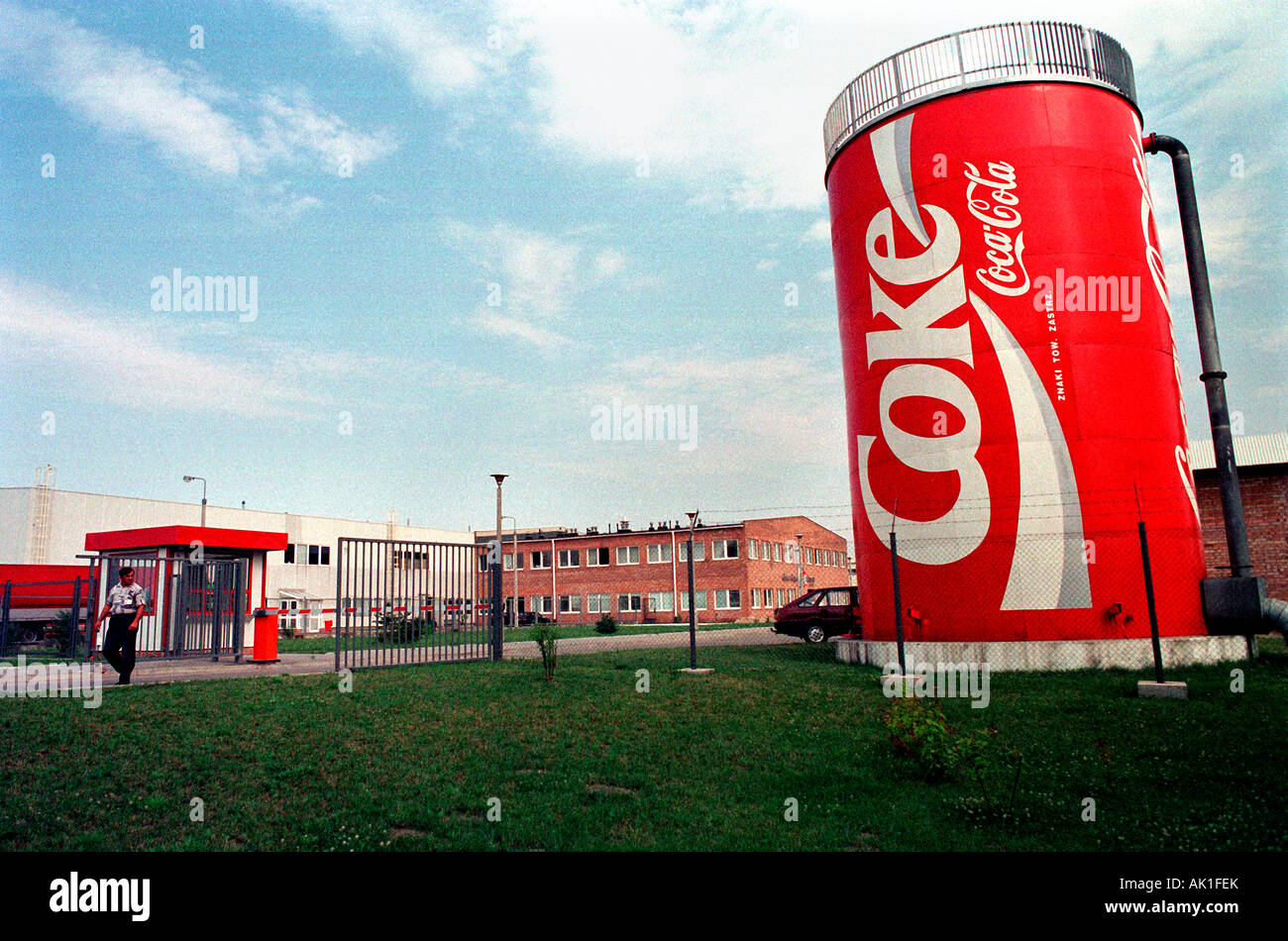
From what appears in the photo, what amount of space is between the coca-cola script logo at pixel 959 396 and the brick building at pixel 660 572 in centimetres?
3896

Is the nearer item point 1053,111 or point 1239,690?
point 1239,690

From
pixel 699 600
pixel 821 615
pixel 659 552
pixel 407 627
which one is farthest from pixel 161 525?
pixel 821 615

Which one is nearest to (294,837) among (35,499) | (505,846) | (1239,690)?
(505,846)

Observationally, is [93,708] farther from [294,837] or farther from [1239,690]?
[1239,690]

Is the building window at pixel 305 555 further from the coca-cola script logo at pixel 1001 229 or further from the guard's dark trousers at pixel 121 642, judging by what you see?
the coca-cola script logo at pixel 1001 229

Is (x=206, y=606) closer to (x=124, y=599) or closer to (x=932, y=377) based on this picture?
(x=124, y=599)

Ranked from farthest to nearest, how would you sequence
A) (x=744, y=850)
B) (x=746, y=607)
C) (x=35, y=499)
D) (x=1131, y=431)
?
(x=746, y=607), (x=35, y=499), (x=1131, y=431), (x=744, y=850)

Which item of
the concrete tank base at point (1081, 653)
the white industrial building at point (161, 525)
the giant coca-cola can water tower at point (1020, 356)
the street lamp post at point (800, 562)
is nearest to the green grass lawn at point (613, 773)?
Result: the concrete tank base at point (1081, 653)

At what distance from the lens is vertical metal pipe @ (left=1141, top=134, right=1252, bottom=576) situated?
16188 mm

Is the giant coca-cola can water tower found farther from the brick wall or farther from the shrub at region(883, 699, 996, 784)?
the brick wall

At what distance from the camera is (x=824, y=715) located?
34.9ft

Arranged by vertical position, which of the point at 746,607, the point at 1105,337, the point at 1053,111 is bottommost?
the point at 746,607

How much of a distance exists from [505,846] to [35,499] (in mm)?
55132

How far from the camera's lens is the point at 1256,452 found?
24.0 meters
